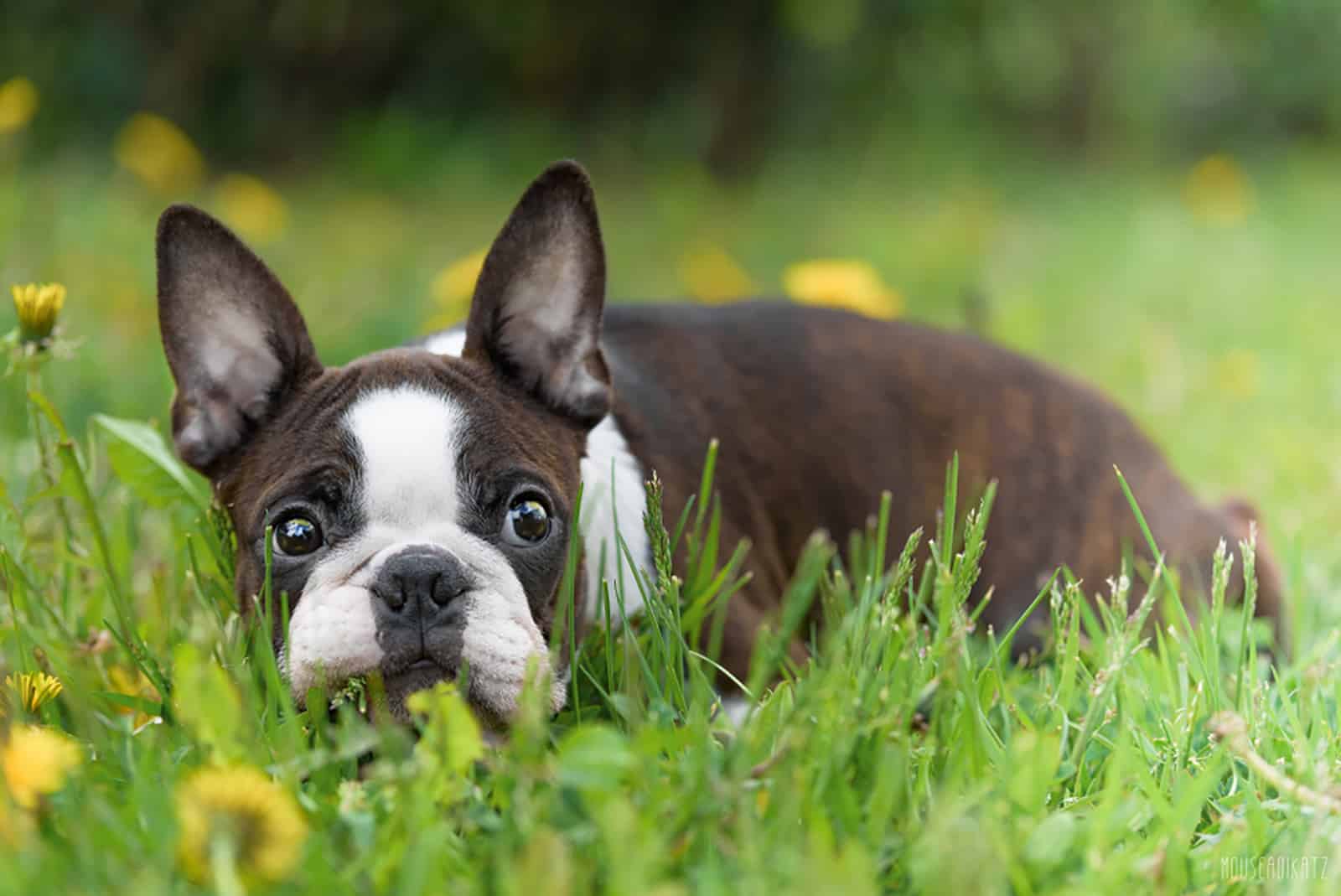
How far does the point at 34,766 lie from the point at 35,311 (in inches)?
46.2

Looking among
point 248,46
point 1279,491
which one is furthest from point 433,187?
point 1279,491

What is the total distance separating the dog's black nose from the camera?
7.22ft

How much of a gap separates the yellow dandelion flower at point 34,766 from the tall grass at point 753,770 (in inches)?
1.0

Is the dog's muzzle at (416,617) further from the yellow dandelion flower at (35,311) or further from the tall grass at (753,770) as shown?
the yellow dandelion flower at (35,311)

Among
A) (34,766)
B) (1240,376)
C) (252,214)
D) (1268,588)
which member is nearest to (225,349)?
(34,766)

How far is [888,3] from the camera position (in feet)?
26.2

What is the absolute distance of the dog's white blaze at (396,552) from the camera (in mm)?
2195

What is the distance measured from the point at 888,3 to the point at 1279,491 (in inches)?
175

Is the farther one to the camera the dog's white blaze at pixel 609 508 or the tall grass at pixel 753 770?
the dog's white blaze at pixel 609 508

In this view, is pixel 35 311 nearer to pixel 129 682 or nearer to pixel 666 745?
pixel 129 682

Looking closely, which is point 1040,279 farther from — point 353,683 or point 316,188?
point 353,683

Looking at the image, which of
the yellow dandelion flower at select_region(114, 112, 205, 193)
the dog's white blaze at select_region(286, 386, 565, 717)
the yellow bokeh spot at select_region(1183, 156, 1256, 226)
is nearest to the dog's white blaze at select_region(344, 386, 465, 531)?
the dog's white blaze at select_region(286, 386, 565, 717)

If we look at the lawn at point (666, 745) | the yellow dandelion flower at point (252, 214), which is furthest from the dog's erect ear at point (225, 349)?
the yellow dandelion flower at point (252, 214)

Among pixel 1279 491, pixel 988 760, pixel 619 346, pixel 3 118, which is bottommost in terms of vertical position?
pixel 1279 491
